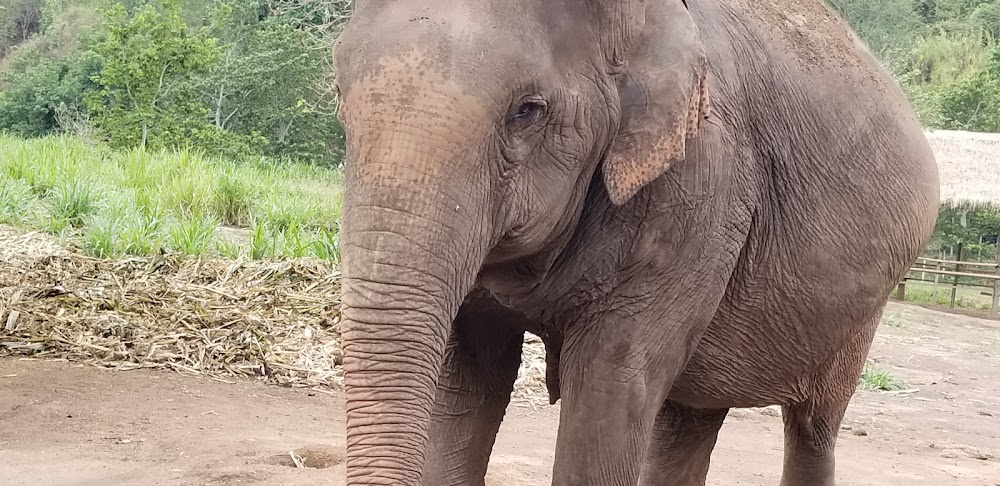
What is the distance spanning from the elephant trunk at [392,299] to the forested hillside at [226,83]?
1295cm

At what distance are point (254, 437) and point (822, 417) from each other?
2918 mm

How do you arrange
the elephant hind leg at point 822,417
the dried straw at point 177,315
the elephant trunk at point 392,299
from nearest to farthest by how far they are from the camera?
the elephant trunk at point 392,299 → the elephant hind leg at point 822,417 → the dried straw at point 177,315

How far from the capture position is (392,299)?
7.32 feet

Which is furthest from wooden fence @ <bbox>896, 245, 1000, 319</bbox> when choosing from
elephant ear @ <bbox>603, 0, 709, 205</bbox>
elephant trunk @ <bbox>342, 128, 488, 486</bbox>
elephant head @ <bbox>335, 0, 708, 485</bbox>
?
elephant trunk @ <bbox>342, 128, 488, 486</bbox>

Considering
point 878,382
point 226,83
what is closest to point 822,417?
point 878,382

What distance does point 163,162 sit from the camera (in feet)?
44.3

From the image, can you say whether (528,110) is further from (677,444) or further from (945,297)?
(945,297)

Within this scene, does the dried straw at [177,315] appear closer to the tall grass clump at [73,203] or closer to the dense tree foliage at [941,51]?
the tall grass clump at [73,203]

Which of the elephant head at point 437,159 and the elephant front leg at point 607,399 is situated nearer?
the elephant head at point 437,159

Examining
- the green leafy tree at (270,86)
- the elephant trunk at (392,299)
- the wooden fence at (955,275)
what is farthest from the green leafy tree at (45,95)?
the elephant trunk at (392,299)

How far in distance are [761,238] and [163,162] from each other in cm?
1119

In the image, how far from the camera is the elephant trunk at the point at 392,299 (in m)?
2.23

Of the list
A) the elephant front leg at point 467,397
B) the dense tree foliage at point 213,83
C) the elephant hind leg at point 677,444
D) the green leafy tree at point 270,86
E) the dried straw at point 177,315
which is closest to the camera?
the elephant front leg at point 467,397

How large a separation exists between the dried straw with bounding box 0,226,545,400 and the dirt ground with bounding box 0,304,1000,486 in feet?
1.00
